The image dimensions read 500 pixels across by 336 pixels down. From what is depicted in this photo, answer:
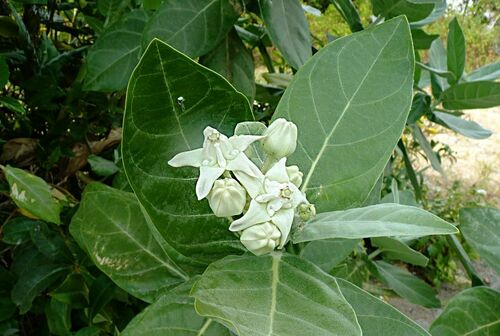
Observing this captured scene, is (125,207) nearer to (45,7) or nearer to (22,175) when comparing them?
(22,175)

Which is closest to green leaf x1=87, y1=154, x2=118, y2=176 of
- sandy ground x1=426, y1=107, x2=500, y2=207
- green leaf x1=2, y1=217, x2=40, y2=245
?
green leaf x1=2, y1=217, x2=40, y2=245

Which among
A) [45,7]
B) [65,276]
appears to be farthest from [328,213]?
[45,7]

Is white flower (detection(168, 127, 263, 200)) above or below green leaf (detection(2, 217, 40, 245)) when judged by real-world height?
above

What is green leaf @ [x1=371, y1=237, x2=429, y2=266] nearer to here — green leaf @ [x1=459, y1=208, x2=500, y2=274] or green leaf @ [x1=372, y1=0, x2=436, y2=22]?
green leaf @ [x1=459, y1=208, x2=500, y2=274]

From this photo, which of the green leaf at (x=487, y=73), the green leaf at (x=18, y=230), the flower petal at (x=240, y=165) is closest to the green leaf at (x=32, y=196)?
the green leaf at (x=18, y=230)

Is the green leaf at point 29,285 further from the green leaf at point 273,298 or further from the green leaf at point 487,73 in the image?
the green leaf at point 487,73

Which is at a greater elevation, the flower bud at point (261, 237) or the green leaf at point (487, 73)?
the flower bud at point (261, 237)
